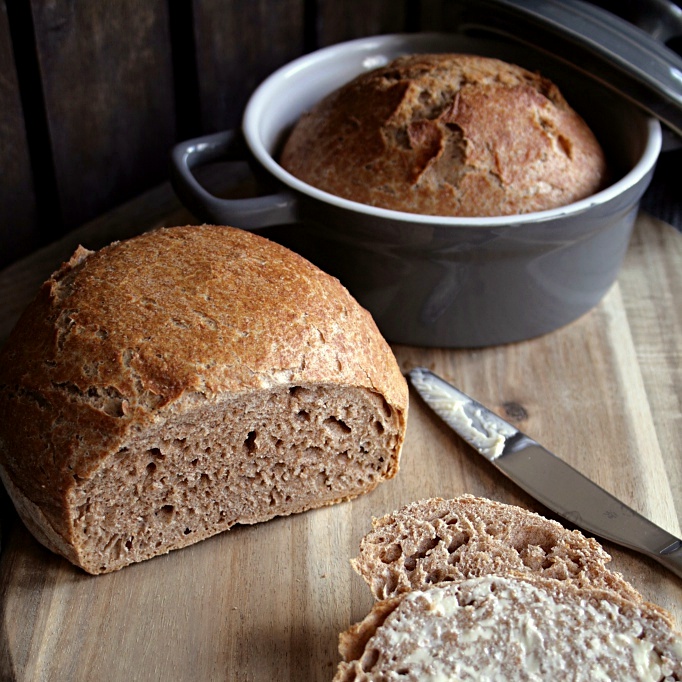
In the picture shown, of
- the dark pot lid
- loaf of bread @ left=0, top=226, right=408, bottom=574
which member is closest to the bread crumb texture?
loaf of bread @ left=0, top=226, right=408, bottom=574

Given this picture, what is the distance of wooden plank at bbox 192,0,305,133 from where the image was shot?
10.7ft

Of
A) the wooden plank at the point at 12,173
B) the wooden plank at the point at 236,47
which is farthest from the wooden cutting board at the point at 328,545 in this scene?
the wooden plank at the point at 236,47

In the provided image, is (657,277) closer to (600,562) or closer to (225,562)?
(600,562)

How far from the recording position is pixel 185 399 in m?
1.93

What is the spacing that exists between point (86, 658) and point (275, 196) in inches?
52.6

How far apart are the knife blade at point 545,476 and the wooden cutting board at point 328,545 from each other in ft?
0.15

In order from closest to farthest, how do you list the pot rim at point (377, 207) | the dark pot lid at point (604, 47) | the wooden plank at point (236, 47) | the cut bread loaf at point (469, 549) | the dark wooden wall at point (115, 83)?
the cut bread loaf at point (469, 549) < the pot rim at point (377, 207) < the dark pot lid at point (604, 47) < the dark wooden wall at point (115, 83) < the wooden plank at point (236, 47)

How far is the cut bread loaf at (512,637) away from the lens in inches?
65.1

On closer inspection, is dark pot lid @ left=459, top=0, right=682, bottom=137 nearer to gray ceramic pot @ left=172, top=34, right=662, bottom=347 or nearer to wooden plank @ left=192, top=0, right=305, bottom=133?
gray ceramic pot @ left=172, top=34, right=662, bottom=347

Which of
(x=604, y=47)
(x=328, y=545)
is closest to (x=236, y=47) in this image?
(x=604, y=47)

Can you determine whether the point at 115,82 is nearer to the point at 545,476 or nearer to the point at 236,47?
the point at 236,47

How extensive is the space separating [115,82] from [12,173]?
1.59 ft

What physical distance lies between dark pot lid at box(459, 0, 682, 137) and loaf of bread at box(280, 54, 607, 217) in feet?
0.45

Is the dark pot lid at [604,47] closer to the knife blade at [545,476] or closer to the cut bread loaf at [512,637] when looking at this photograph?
the knife blade at [545,476]
